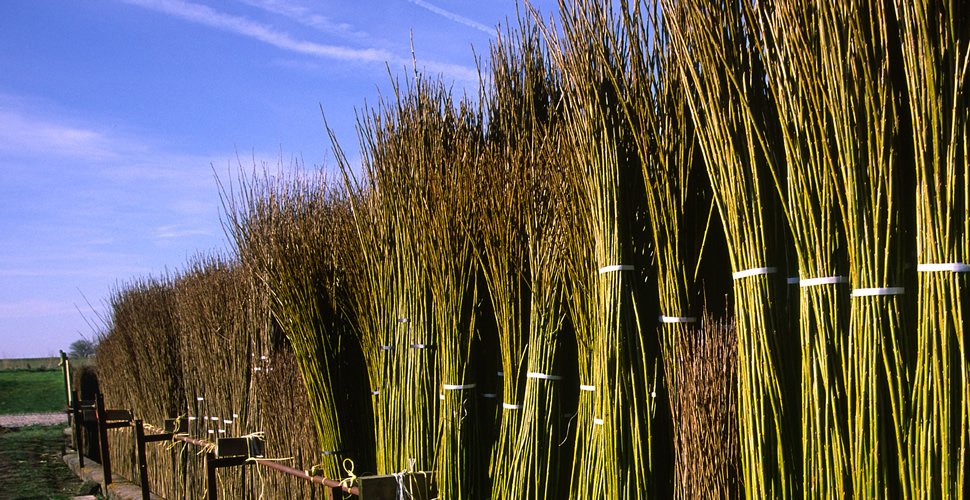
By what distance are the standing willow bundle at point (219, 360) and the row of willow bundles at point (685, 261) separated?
166 centimetres

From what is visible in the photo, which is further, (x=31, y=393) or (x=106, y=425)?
(x=31, y=393)

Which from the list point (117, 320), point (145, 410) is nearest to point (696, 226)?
point (145, 410)

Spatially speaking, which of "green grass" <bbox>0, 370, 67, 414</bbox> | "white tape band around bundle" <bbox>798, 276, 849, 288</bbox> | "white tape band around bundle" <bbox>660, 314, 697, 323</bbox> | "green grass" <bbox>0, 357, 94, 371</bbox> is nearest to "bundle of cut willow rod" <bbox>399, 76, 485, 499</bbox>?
"white tape band around bundle" <bbox>660, 314, 697, 323</bbox>

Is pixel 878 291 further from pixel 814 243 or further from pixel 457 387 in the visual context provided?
pixel 457 387

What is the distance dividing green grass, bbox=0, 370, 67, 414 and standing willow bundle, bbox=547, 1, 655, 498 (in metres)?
19.8

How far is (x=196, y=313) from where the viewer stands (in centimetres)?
677

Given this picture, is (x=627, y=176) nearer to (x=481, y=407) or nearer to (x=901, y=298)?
(x=901, y=298)

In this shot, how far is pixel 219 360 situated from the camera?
6180 millimetres

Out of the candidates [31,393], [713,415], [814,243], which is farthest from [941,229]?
[31,393]

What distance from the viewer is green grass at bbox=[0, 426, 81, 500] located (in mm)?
9547

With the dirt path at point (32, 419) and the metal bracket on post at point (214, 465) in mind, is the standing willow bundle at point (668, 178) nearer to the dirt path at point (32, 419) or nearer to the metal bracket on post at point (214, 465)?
the metal bracket on post at point (214, 465)

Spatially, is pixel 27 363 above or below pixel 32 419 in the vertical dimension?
above

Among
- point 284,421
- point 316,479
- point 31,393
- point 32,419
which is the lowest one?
point 32,419

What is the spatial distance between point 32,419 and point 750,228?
19206 mm
